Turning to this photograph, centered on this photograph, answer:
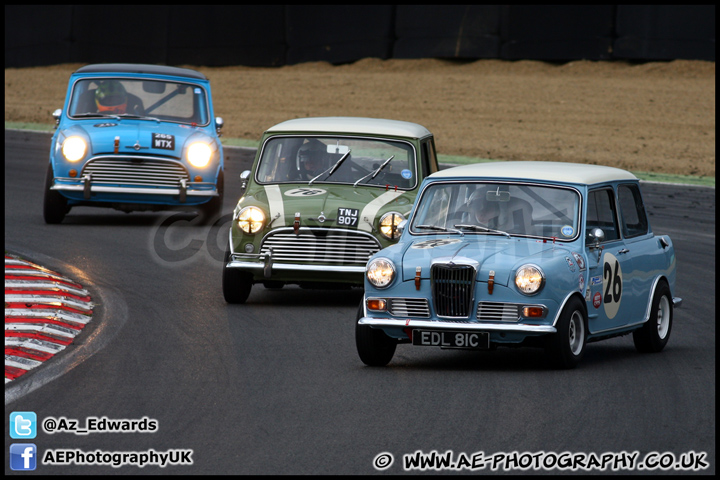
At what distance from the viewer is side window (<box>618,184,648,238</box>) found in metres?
9.19

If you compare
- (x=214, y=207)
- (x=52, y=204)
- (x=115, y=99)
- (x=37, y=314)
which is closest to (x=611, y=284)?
(x=37, y=314)

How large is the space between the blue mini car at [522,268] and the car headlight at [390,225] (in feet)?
5.82

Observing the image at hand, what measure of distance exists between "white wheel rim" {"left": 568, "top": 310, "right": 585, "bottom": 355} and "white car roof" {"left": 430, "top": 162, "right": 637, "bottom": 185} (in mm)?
1071

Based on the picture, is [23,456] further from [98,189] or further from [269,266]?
[98,189]

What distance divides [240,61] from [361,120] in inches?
896

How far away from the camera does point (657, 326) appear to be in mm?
9164

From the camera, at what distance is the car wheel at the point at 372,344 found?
27.0 feet

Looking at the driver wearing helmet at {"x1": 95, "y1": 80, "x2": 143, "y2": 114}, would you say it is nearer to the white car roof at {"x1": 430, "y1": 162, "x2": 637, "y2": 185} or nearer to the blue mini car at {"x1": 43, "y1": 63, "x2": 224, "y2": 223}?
the blue mini car at {"x1": 43, "y1": 63, "x2": 224, "y2": 223}

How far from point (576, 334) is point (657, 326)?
1.17 metres

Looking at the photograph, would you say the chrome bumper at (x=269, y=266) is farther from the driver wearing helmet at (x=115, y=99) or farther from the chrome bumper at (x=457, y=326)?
the driver wearing helmet at (x=115, y=99)

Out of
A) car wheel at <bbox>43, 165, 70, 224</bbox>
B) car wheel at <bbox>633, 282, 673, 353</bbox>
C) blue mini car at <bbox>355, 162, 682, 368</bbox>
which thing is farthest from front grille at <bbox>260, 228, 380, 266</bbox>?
car wheel at <bbox>43, 165, 70, 224</bbox>

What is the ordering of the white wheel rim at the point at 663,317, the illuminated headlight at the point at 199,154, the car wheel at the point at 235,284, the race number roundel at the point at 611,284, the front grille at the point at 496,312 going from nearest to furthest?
the front grille at the point at 496,312 → the race number roundel at the point at 611,284 → the white wheel rim at the point at 663,317 → the car wheel at the point at 235,284 → the illuminated headlight at the point at 199,154

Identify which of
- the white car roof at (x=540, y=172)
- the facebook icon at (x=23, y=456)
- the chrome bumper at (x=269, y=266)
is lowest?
the facebook icon at (x=23, y=456)

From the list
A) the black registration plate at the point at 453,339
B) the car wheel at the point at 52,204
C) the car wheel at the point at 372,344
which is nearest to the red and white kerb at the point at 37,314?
the car wheel at the point at 372,344
